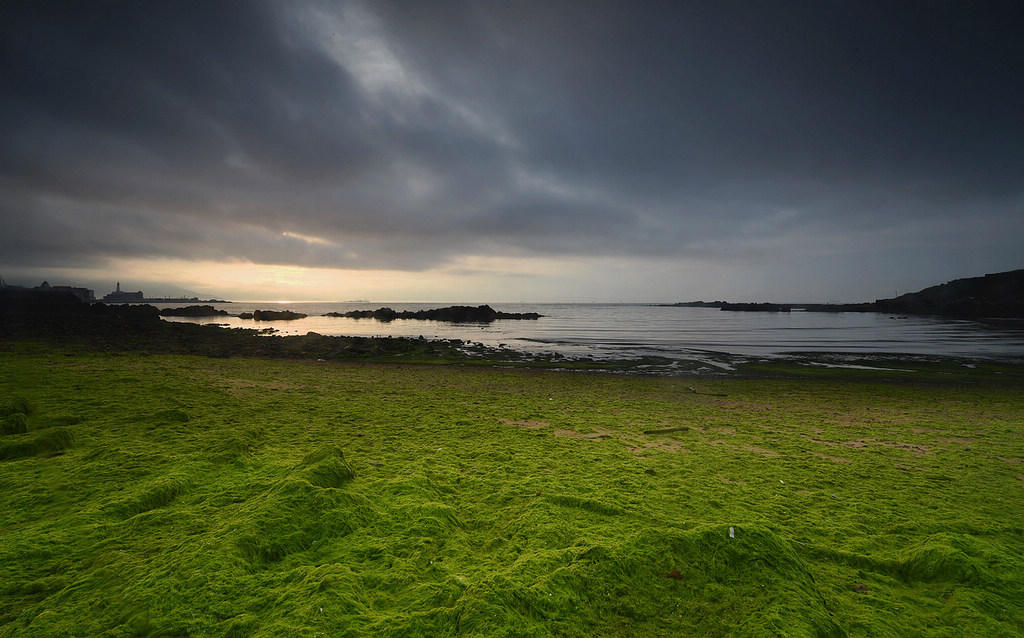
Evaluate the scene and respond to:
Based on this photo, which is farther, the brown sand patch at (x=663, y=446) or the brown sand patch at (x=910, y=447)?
the brown sand patch at (x=910, y=447)

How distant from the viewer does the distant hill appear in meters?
98.7

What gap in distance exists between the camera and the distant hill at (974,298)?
9869 cm

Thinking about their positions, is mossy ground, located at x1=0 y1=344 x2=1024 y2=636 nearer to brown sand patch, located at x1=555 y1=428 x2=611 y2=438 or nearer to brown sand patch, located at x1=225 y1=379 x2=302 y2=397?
brown sand patch, located at x1=555 y1=428 x2=611 y2=438

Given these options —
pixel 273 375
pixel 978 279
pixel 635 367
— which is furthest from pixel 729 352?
pixel 978 279

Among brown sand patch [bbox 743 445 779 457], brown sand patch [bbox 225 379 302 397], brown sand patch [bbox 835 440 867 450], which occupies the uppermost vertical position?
brown sand patch [bbox 225 379 302 397]

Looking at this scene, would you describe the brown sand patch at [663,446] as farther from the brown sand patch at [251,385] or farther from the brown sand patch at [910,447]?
the brown sand patch at [251,385]

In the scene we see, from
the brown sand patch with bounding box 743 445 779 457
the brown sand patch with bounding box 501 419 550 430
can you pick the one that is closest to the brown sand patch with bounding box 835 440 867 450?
the brown sand patch with bounding box 743 445 779 457

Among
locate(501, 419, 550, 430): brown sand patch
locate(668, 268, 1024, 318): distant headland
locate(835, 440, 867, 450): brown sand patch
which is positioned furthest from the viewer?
locate(668, 268, 1024, 318): distant headland

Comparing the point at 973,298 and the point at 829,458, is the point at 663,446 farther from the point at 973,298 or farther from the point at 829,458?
the point at 973,298

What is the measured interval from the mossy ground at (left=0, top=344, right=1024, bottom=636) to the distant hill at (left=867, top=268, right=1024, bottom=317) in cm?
14073

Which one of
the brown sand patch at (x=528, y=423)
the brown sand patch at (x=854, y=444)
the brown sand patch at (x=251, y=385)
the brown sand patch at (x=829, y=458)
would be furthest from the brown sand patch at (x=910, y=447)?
the brown sand patch at (x=251, y=385)

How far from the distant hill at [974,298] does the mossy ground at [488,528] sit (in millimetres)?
140726

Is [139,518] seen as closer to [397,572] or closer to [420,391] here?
A: [397,572]

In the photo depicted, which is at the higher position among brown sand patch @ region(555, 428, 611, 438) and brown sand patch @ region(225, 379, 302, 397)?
brown sand patch @ region(225, 379, 302, 397)
